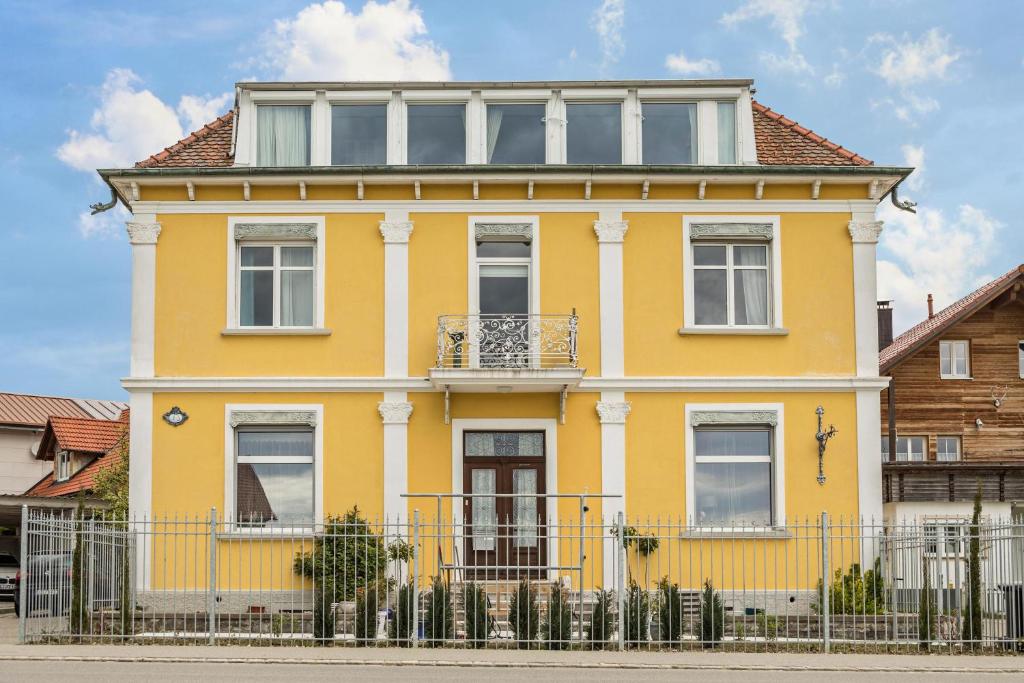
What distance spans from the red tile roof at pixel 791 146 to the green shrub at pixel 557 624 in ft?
29.6

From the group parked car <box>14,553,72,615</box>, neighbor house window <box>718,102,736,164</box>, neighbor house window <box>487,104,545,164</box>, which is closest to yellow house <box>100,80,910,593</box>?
neighbor house window <box>718,102,736,164</box>

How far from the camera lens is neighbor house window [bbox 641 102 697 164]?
22.8 meters

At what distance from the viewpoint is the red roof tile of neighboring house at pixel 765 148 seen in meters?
22.5

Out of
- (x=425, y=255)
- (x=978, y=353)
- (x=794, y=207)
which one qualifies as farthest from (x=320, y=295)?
(x=978, y=353)

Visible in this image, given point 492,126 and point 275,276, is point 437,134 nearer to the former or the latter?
point 492,126

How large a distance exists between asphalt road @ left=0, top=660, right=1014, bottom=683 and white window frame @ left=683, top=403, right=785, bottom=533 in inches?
241

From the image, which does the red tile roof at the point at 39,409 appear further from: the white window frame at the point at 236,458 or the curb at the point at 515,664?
the curb at the point at 515,664

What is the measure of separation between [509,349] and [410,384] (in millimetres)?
1796

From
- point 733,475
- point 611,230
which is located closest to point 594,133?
point 611,230

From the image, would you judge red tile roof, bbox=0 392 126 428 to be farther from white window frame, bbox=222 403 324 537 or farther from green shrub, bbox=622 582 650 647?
green shrub, bbox=622 582 650 647

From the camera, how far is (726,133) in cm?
2281

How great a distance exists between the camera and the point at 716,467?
22016mm

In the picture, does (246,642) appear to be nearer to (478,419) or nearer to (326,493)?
(326,493)

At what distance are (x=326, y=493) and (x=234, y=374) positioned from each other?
8.42 ft
